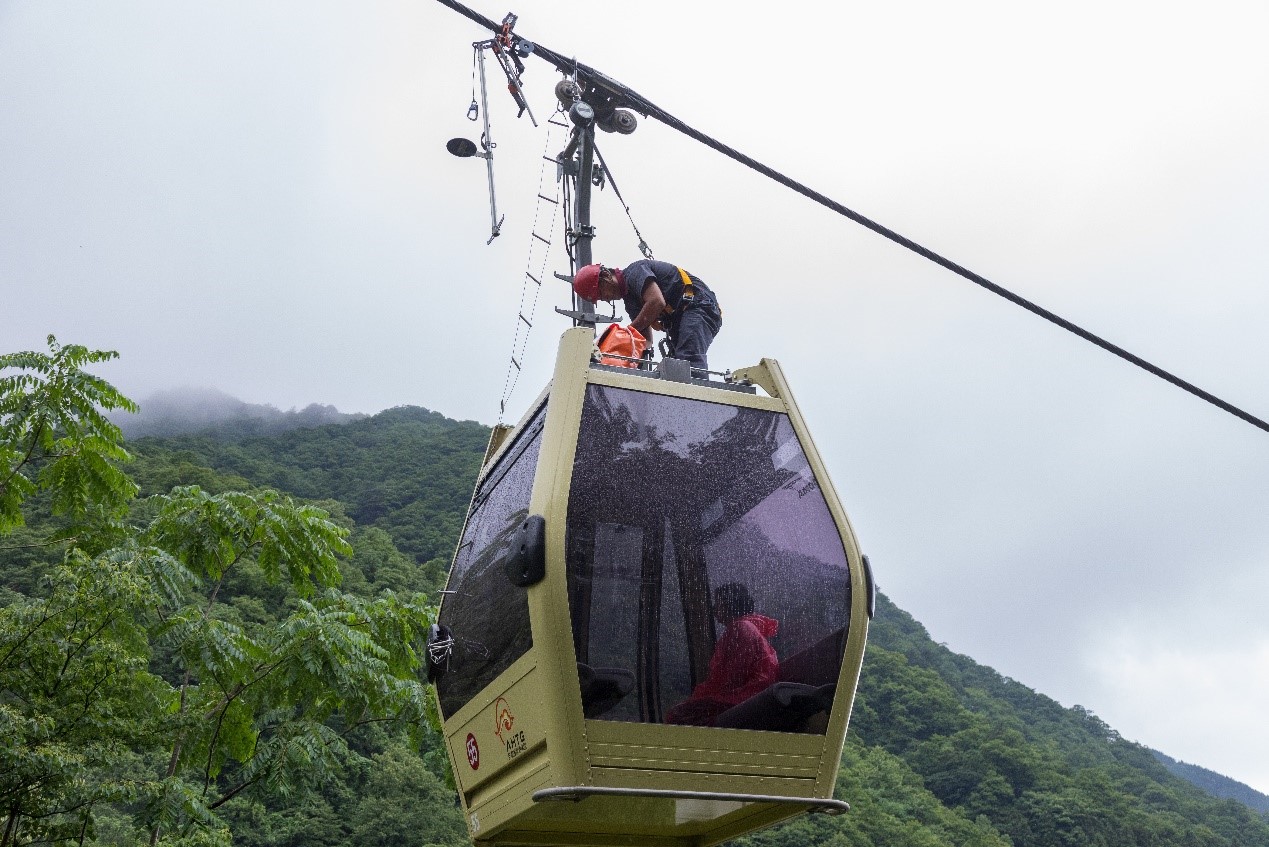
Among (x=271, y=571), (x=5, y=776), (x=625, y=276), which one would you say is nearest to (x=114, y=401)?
(x=271, y=571)

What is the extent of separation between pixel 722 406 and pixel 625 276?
4.21ft

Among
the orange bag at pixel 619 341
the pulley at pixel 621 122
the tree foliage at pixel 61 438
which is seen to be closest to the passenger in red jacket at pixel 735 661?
the orange bag at pixel 619 341

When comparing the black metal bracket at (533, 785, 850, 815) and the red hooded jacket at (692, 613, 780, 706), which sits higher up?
the red hooded jacket at (692, 613, 780, 706)

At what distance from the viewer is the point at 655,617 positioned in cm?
407

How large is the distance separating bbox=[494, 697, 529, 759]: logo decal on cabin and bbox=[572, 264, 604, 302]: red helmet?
86.8 inches

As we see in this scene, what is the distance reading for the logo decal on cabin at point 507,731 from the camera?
13.9 feet

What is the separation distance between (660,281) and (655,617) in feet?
6.90

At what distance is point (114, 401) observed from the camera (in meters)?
7.55

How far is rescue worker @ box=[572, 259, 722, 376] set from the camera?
558 cm

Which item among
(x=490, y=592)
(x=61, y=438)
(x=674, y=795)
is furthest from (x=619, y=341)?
(x=61, y=438)

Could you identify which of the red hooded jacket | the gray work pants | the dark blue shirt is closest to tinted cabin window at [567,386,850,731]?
the red hooded jacket

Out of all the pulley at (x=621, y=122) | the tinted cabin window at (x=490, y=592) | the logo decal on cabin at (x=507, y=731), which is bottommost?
the logo decal on cabin at (x=507, y=731)

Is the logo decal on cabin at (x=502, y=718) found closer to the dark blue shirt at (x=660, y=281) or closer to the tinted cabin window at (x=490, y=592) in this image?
the tinted cabin window at (x=490, y=592)

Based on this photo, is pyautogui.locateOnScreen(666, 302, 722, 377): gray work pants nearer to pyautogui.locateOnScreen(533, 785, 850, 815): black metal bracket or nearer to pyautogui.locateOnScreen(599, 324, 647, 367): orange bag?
pyautogui.locateOnScreen(599, 324, 647, 367): orange bag
